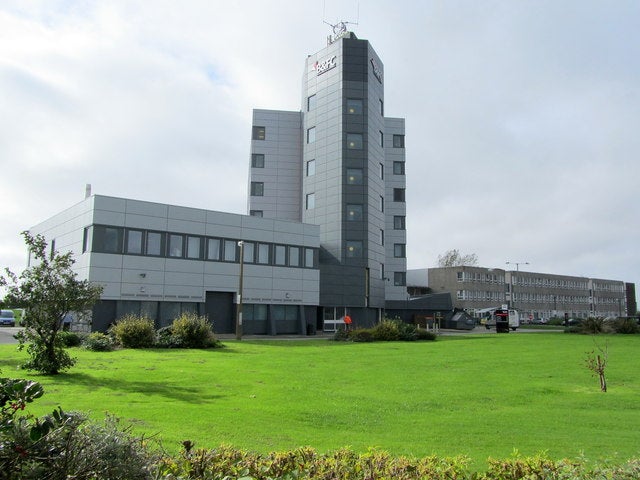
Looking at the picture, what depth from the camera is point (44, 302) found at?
16344 mm

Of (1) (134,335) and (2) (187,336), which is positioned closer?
(1) (134,335)

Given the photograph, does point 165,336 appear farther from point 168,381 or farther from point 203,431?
point 203,431

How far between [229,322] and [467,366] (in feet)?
103

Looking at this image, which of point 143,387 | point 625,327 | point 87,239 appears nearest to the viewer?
point 143,387

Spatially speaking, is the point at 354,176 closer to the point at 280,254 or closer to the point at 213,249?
the point at 280,254

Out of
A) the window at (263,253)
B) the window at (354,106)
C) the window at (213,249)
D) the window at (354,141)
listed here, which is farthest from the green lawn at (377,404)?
the window at (354,106)

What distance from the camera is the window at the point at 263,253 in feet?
160

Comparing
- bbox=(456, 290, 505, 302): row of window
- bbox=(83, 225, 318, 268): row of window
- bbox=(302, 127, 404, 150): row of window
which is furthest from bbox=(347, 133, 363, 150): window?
bbox=(456, 290, 505, 302): row of window

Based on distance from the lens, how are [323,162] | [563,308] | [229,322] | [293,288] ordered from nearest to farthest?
[229,322] < [293,288] < [323,162] < [563,308]

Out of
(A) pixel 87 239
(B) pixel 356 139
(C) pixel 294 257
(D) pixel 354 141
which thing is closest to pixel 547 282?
(B) pixel 356 139

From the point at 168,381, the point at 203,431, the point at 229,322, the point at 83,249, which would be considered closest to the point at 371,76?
the point at 229,322

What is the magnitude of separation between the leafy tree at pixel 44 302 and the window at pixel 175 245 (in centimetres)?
2649

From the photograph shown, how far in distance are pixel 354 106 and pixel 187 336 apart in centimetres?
3770

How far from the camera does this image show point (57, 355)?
1602 cm
